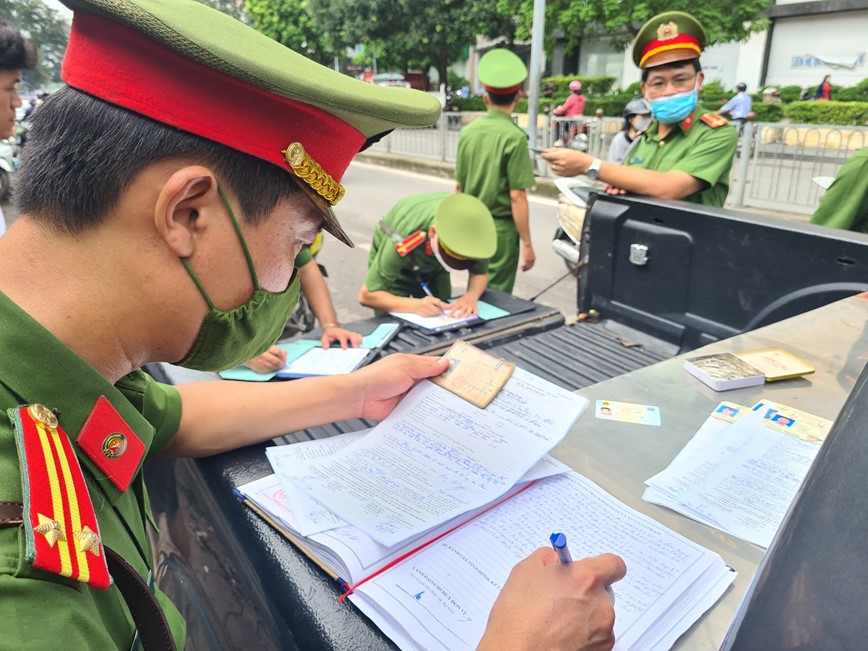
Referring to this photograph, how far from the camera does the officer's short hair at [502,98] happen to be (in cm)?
395

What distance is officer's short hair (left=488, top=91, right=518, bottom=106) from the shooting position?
3949 mm

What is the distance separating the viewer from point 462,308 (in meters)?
2.45

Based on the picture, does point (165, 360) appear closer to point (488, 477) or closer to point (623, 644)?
point (488, 477)

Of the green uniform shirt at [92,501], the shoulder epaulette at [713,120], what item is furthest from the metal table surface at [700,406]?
the shoulder epaulette at [713,120]

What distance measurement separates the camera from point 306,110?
0.88 metres

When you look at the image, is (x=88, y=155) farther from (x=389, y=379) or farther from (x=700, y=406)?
(x=700, y=406)

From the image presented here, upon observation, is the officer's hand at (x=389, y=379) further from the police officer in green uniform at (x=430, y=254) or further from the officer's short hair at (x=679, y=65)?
the officer's short hair at (x=679, y=65)

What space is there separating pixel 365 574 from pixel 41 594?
430 millimetres

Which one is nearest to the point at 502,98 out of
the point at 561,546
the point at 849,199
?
the point at 849,199

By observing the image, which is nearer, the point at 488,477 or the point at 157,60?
the point at 157,60

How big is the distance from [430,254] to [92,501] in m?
2.20

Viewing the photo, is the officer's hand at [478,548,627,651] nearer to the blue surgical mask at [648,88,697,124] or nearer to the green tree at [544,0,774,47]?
the blue surgical mask at [648,88,697,124]

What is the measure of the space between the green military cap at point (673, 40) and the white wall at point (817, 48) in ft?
69.1

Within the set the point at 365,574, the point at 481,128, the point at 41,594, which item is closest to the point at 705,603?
the point at 365,574
